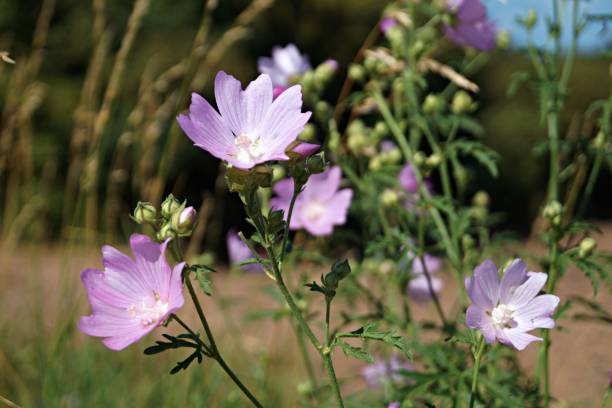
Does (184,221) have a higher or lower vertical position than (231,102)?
lower

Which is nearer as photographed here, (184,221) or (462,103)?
(184,221)

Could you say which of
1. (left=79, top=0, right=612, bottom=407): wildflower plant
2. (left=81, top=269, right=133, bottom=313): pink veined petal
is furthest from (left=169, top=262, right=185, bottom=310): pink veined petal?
(left=81, top=269, right=133, bottom=313): pink veined petal

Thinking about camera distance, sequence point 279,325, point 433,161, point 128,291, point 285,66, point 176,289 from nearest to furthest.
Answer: point 176,289, point 128,291, point 433,161, point 285,66, point 279,325

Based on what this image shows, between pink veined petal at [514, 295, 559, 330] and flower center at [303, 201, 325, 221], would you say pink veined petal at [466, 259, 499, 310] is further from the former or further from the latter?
flower center at [303, 201, 325, 221]

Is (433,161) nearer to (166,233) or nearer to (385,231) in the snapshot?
(385,231)

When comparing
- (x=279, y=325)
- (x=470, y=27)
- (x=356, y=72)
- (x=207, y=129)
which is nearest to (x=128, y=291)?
(x=207, y=129)

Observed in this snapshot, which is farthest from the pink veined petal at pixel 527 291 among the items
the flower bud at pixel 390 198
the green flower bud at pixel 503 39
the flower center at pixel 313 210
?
the green flower bud at pixel 503 39

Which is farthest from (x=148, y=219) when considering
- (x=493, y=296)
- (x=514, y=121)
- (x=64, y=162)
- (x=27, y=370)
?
(x=514, y=121)

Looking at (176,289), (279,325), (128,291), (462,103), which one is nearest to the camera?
(176,289)
